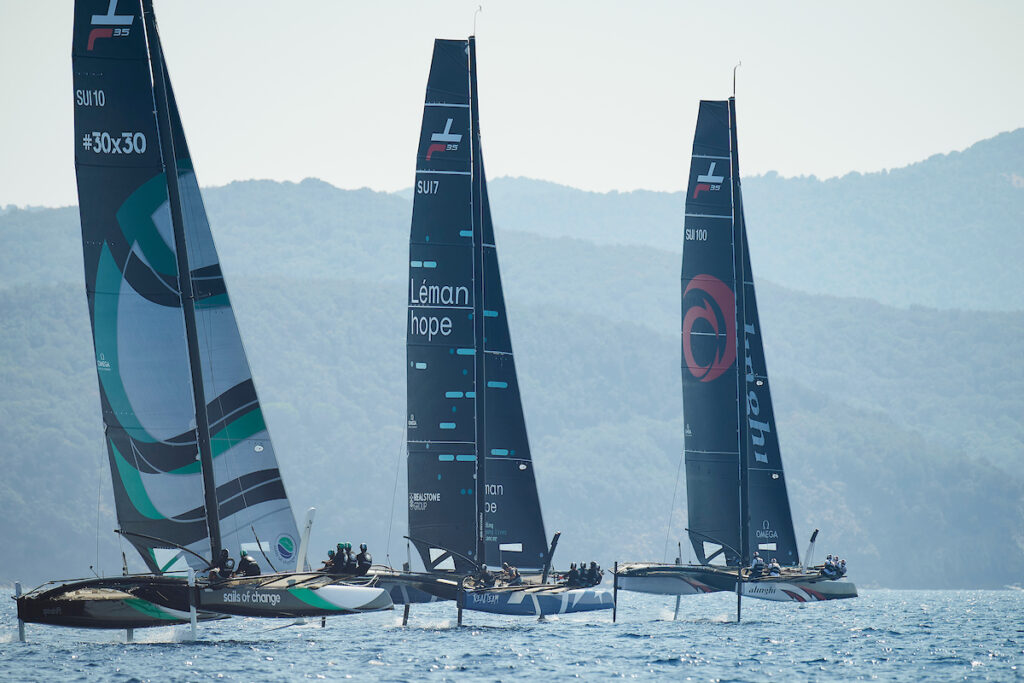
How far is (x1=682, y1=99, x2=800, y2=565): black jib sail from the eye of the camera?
46.0m

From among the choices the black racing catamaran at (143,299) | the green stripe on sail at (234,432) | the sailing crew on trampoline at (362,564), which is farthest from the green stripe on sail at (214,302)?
the sailing crew on trampoline at (362,564)

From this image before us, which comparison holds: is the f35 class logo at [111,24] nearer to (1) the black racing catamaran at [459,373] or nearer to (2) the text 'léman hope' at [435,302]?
(1) the black racing catamaran at [459,373]

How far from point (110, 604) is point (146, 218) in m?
7.72

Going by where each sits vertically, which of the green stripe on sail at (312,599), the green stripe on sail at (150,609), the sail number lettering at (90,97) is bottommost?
the green stripe on sail at (150,609)

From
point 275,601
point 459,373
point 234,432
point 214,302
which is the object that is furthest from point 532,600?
point 214,302

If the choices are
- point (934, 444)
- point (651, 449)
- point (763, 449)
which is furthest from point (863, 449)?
point (763, 449)

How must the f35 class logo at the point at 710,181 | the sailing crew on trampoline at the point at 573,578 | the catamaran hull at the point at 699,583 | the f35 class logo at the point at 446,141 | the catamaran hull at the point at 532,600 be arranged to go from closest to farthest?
the catamaran hull at the point at 532,600 < the sailing crew on trampoline at the point at 573,578 < the f35 class logo at the point at 446,141 < the catamaran hull at the point at 699,583 < the f35 class logo at the point at 710,181

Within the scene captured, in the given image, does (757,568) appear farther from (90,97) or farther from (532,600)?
(90,97)

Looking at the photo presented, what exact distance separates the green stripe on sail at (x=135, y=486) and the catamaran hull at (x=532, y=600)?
8.37 meters

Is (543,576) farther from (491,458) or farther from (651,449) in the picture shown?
(651,449)

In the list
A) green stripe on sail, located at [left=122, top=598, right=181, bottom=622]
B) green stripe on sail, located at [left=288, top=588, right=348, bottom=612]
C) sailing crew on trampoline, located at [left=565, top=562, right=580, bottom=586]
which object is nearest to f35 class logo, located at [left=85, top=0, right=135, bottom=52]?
green stripe on sail, located at [left=122, top=598, right=181, bottom=622]

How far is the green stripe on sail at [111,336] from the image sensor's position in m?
31.1

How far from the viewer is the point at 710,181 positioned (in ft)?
153

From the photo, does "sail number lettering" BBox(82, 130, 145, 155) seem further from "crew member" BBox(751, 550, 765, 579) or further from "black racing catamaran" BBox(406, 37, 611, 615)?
"crew member" BBox(751, 550, 765, 579)
